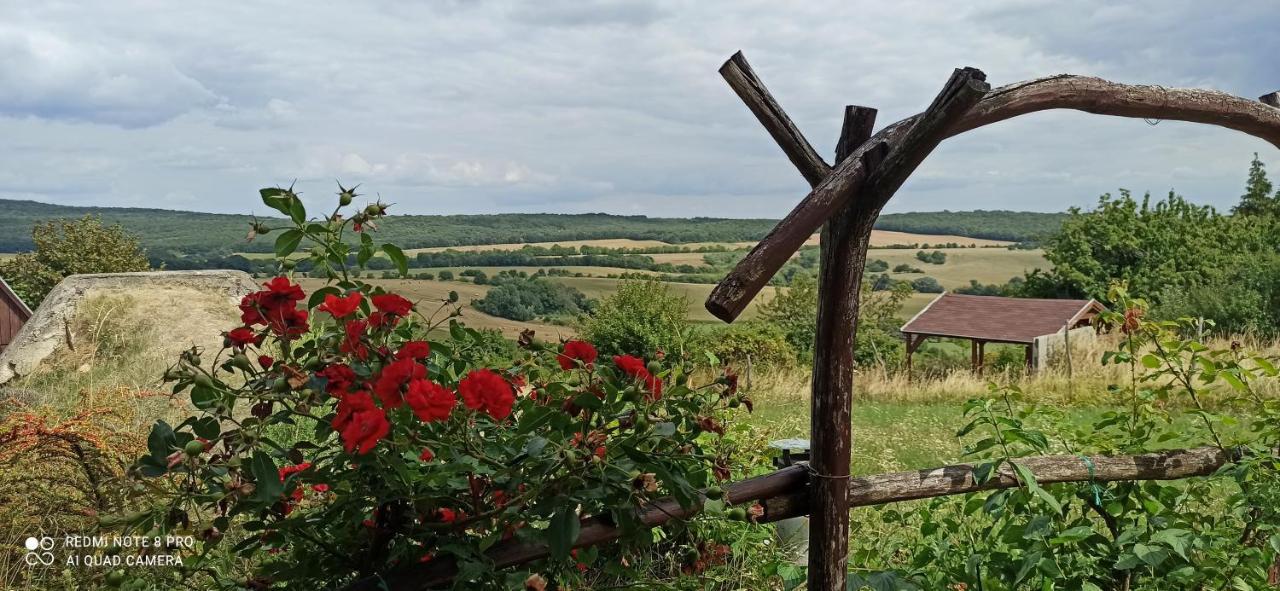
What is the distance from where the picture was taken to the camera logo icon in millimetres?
3263

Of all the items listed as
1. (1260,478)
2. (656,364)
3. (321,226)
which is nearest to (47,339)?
(321,226)

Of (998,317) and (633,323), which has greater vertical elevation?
(633,323)

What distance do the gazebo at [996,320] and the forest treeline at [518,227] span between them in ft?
30.0

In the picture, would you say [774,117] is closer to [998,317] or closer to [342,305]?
[342,305]

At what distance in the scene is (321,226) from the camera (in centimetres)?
205

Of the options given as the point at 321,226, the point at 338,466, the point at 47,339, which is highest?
the point at 321,226

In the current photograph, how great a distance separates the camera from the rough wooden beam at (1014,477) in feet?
8.57

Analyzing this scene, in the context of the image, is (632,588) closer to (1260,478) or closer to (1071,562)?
(1071,562)

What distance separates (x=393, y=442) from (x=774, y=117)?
4.40 feet

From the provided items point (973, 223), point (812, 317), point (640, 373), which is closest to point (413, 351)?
point (640, 373)

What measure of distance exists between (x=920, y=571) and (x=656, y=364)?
1.40 m

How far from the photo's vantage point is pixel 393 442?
1.76 m

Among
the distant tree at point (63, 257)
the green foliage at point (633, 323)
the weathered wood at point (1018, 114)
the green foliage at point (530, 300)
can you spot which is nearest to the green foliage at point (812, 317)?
the green foliage at point (530, 300)

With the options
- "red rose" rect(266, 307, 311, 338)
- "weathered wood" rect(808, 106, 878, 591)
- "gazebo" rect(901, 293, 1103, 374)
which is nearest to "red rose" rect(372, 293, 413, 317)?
"red rose" rect(266, 307, 311, 338)
